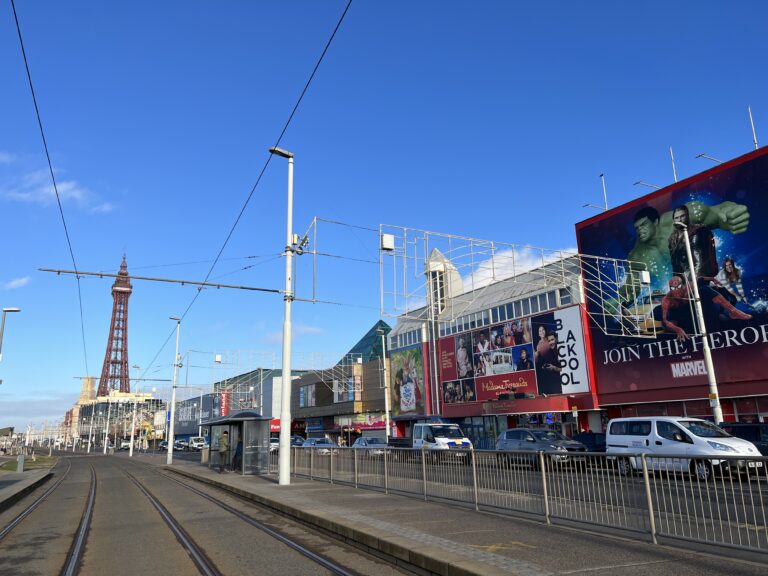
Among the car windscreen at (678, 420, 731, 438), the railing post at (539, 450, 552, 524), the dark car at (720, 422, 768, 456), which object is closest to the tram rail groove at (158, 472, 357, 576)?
the railing post at (539, 450, 552, 524)

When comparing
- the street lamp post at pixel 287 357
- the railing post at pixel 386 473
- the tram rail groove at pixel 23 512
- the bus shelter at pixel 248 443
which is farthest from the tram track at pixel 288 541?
the bus shelter at pixel 248 443

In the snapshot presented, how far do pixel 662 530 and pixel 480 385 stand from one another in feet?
127

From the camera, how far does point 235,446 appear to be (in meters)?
25.7

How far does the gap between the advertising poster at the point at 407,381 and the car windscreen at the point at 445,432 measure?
22471mm

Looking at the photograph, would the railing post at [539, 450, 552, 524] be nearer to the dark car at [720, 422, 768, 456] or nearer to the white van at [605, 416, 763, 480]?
the white van at [605, 416, 763, 480]

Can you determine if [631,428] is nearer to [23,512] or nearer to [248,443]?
[248,443]

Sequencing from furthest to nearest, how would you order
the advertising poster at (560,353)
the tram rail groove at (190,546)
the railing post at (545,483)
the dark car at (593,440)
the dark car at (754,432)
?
the advertising poster at (560,353) → the dark car at (593,440) → the dark car at (754,432) → the railing post at (545,483) → the tram rail groove at (190,546)

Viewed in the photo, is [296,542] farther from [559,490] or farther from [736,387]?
[736,387]

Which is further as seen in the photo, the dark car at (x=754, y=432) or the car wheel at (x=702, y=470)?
the dark car at (x=754, y=432)

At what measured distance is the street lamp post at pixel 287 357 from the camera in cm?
1748

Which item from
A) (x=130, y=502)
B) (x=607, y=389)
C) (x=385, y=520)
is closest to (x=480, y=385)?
(x=607, y=389)

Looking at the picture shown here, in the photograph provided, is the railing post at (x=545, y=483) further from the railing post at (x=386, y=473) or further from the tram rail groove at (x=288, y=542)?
the railing post at (x=386, y=473)

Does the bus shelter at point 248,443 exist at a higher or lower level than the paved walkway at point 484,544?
higher

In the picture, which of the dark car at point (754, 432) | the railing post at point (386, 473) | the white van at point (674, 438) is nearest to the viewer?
the railing post at point (386, 473)
